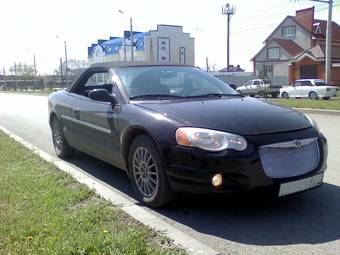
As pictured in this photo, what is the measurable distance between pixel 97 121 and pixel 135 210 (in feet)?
5.41

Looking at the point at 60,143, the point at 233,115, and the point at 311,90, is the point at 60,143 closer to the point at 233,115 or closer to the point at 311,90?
the point at 233,115

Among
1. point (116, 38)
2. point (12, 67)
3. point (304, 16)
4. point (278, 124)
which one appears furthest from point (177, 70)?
point (12, 67)

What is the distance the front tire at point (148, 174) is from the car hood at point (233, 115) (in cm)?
39

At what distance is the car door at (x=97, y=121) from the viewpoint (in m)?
5.45

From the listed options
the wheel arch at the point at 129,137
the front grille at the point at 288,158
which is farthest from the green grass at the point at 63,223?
the front grille at the point at 288,158

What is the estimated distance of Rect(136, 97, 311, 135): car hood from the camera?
4324 mm

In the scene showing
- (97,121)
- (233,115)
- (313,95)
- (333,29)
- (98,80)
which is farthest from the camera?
(333,29)

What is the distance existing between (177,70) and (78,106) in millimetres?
1485

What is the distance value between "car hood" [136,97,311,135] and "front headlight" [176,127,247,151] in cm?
7

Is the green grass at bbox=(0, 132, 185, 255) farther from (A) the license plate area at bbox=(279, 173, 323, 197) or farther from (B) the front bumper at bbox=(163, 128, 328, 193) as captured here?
(A) the license plate area at bbox=(279, 173, 323, 197)

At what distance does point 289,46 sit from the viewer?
59.8 metres

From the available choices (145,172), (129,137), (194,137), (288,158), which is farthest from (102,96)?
(288,158)

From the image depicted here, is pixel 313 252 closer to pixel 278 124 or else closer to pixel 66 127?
pixel 278 124

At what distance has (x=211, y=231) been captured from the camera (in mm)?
4164
